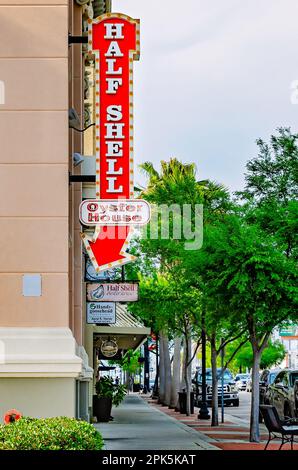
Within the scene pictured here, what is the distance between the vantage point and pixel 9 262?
12938 mm

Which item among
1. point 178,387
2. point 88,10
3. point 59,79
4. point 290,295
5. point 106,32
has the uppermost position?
point 88,10

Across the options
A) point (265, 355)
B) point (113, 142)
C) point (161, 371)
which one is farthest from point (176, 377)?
point (265, 355)

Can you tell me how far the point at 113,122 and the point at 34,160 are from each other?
90.3 inches

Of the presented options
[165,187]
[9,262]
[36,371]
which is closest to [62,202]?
[9,262]

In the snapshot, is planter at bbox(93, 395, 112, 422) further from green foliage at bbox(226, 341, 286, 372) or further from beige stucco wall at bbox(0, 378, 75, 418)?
green foliage at bbox(226, 341, 286, 372)

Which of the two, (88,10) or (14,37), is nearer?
(14,37)

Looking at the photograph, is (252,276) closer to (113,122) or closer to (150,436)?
(150,436)

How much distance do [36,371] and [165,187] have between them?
98.7 ft

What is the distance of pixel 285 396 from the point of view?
30375 millimetres

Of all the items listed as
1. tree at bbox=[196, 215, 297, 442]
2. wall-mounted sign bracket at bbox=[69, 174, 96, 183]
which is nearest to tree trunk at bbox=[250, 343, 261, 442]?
tree at bbox=[196, 215, 297, 442]

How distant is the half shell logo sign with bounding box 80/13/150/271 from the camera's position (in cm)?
1467

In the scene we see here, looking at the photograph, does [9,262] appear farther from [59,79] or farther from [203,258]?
[203,258]

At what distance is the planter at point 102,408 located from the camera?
31688mm

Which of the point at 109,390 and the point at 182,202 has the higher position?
the point at 182,202
